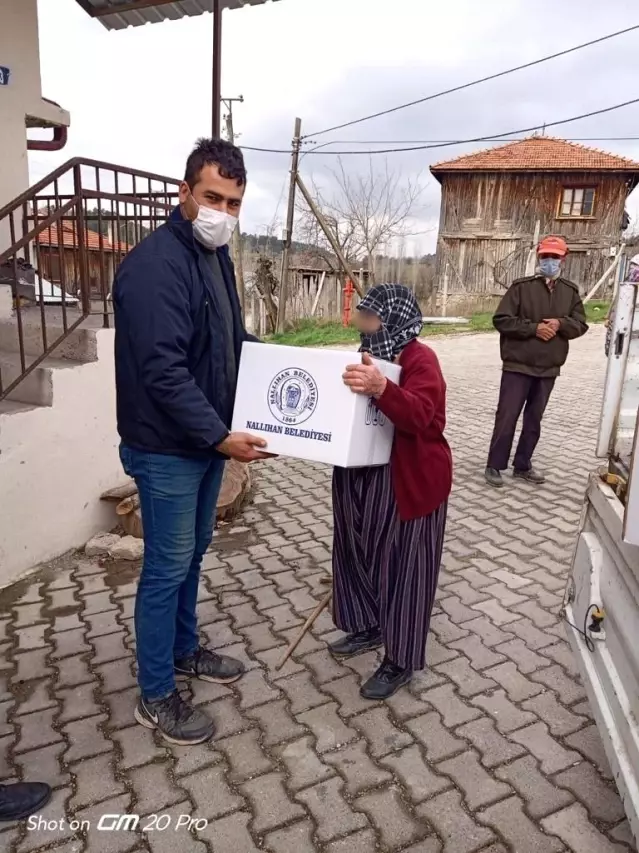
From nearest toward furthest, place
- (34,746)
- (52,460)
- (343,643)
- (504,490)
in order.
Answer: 1. (34,746)
2. (343,643)
3. (52,460)
4. (504,490)

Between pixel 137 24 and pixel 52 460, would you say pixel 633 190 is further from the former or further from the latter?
pixel 52 460

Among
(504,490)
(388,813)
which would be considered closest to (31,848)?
(388,813)

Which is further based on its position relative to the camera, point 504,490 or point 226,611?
point 504,490

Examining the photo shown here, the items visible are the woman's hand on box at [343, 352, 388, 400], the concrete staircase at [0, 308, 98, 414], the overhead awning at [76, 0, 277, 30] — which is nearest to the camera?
the woman's hand on box at [343, 352, 388, 400]

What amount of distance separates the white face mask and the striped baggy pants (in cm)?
107

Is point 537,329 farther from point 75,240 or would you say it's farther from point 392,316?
point 75,240

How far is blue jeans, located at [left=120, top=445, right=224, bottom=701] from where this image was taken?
2.20 metres

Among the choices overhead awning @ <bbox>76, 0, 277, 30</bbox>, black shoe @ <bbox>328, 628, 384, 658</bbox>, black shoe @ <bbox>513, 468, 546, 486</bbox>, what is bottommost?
black shoe @ <bbox>328, 628, 384, 658</bbox>

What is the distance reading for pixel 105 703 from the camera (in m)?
2.56

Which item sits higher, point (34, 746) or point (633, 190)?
point (633, 190)

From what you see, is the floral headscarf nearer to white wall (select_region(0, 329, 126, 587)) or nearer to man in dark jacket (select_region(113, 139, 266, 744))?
man in dark jacket (select_region(113, 139, 266, 744))

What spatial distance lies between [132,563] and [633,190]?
2576cm

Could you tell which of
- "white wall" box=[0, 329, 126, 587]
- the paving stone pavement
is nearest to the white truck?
the paving stone pavement

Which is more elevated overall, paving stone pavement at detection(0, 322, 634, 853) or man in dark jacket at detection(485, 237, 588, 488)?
man in dark jacket at detection(485, 237, 588, 488)
